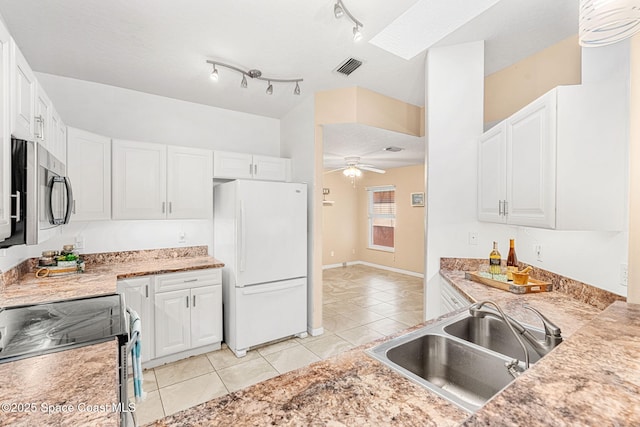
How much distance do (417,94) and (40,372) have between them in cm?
373

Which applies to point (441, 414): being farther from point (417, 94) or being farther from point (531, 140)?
point (417, 94)

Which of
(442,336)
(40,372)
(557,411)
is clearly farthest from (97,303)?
(557,411)

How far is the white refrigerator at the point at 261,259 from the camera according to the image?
Result: 2938mm

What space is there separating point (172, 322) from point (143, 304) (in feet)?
1.04

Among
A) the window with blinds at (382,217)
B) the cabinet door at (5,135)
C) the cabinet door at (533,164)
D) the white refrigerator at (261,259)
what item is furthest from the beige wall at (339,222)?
the cabinet door at (5,135)

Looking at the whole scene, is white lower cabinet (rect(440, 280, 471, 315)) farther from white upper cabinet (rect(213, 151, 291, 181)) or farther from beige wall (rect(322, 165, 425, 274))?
beige wall (rect(322, 165, 425, 274))

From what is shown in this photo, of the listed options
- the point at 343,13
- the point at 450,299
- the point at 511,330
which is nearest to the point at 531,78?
the point at 343,13

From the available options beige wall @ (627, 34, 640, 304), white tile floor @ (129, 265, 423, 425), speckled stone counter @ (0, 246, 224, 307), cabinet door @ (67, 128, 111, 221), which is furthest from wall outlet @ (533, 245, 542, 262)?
cabinet door @ (67, 128, 111, 221)

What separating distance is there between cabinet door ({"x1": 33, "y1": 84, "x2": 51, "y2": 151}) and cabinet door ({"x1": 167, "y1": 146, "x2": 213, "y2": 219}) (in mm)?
1058

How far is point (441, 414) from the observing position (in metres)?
0.75

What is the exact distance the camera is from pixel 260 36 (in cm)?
227

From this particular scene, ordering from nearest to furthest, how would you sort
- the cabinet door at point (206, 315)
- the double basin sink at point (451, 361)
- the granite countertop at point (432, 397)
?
the granite countertop at point (432, 397)
the double basin sink at point (451, 361)
the cabinet door at point (206, 315)

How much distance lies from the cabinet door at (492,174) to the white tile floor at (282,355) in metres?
1.91

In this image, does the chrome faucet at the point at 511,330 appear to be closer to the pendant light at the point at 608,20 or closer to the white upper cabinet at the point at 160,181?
the pendant light at the point at 608,20
